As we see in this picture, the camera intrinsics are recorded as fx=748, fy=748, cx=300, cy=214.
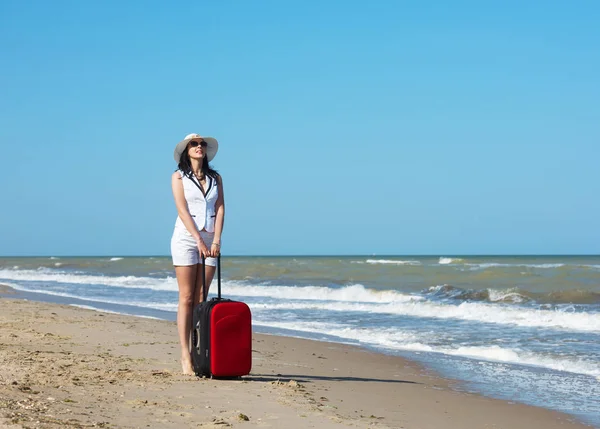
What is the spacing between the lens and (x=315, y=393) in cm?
560

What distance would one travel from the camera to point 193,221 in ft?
18.3

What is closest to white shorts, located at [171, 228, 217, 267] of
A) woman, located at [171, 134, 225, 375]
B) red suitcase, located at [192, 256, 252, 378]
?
woman, located at [171, 134, 225, 375]

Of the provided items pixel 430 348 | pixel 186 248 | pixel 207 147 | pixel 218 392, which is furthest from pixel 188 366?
pixel 430 348

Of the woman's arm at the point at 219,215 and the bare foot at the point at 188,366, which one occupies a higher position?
the woman's arm at the point at 219,215

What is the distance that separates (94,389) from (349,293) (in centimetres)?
1767

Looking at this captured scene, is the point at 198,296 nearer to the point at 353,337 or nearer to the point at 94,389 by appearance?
the point at 94,389

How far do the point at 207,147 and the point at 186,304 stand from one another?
123 centimetres

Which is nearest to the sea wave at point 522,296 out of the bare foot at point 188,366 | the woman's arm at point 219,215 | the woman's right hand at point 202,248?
the bare foot at point 188,366

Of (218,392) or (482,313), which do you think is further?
(482,313)

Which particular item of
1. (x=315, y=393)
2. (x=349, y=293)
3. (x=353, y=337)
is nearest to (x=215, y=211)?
(x=315, y=393)

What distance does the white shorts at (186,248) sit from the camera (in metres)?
5.62

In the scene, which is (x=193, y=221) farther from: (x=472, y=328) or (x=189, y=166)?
(x=472, y=328)

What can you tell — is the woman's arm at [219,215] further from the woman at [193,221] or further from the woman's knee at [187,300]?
the woman's knee at [187,300]

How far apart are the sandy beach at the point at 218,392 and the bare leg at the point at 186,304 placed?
162 millimetres
